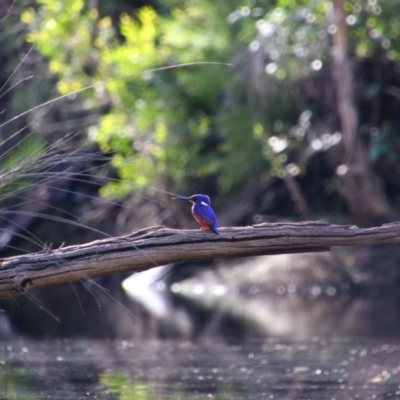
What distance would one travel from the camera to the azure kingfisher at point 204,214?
448 cm

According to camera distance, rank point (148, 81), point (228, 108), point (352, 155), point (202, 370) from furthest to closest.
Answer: point (148, 81)
point (228, 108)
point (352, 155)
point (202, 370)

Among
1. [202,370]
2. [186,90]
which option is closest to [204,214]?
[202,370]

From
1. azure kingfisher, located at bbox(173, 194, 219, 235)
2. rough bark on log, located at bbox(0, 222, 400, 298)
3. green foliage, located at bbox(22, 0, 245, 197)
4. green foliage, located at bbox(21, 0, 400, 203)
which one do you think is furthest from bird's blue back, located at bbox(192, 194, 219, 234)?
green foliage, located at bbox(22, 0, 245, 197)

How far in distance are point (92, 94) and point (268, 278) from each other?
382 cm

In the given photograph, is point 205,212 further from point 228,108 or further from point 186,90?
point 186,90

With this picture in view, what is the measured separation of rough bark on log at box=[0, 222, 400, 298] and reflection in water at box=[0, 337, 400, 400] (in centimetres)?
86

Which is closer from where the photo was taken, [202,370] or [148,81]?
[202,370]

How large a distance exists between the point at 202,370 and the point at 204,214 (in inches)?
90.0

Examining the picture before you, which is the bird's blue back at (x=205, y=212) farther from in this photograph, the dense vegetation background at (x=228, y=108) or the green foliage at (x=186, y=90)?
the green foliage at (x=186, y=90)

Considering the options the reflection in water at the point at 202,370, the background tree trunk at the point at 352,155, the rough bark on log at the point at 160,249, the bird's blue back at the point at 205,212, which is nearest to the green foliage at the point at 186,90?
the background tree trunk at the point at 352,155

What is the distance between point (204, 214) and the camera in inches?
184

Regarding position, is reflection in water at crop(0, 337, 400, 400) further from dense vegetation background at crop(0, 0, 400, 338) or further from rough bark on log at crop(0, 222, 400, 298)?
dense vegetation background at crop(0, 0, 400, 338)

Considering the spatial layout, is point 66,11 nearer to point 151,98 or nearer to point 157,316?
point 151,98

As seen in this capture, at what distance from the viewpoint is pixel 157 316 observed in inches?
386
